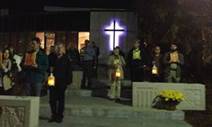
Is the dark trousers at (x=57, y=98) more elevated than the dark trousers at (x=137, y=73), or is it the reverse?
the dark trousers at (x=137, y=73)

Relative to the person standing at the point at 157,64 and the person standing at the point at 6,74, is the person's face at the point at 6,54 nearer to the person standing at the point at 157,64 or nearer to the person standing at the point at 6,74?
the person standing at the point at 6,74

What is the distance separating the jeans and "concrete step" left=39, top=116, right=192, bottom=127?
78 cm

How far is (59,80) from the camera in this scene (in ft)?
47.5

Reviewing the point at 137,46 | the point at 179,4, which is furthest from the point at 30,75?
the point at 179,4

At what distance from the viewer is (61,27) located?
34.0 metres

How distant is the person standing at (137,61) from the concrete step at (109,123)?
340cm

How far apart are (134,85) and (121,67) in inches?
46.7

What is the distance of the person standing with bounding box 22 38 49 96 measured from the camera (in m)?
14.9

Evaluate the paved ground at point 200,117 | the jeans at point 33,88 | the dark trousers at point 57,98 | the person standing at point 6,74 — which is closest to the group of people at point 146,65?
the paved ground at point 200,117

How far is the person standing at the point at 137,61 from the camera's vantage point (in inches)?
747

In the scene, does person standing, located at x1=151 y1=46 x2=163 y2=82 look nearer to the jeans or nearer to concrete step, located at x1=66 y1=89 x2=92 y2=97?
concrete step, located at x1=66 y1=89 x2=92 y2=97

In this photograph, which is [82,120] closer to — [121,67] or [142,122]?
[142,122]

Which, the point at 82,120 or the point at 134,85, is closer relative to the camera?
the point at 82,120

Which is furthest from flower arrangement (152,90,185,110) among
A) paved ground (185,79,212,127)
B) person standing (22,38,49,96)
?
person standing (22,38,49,96)
